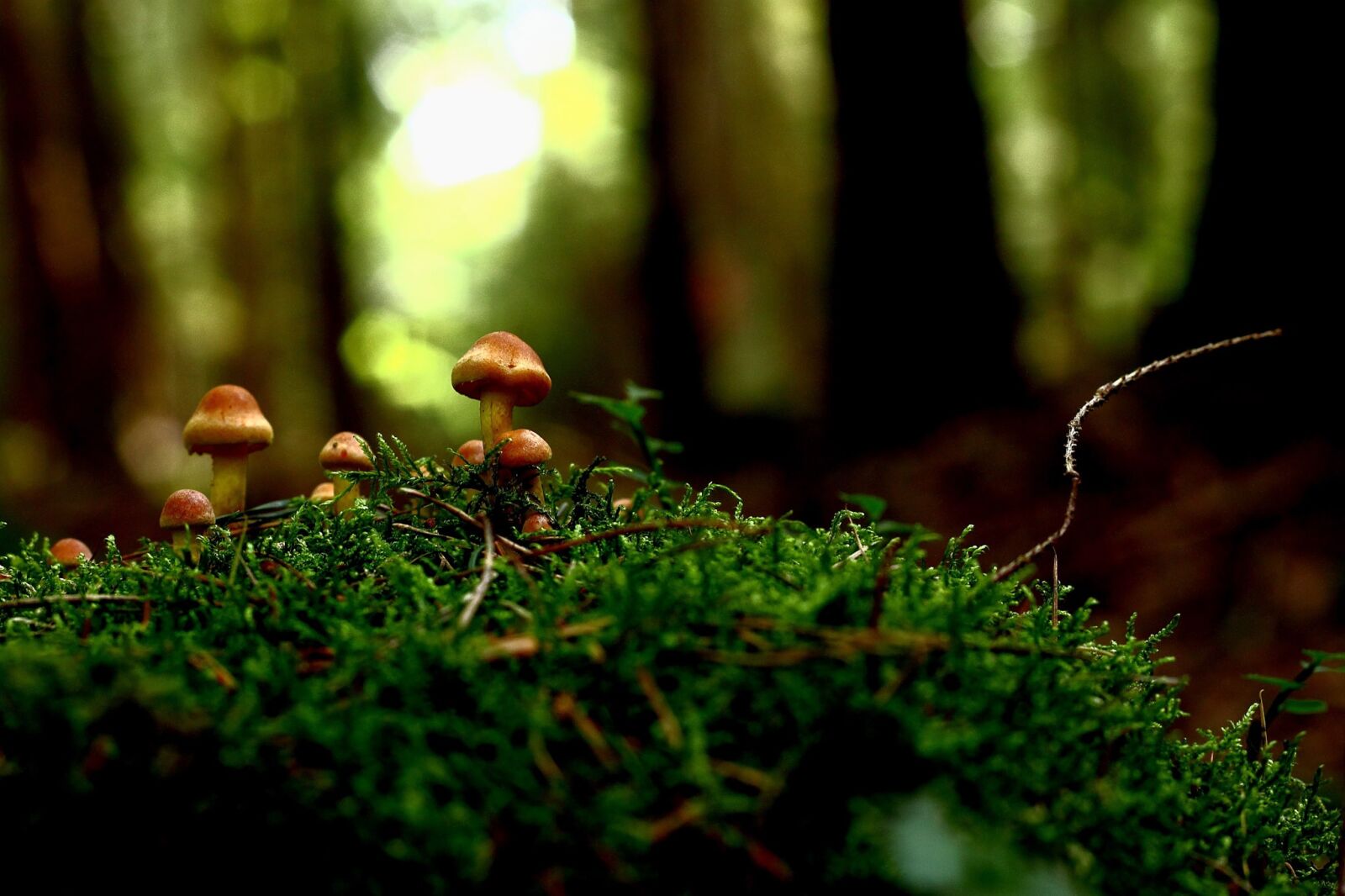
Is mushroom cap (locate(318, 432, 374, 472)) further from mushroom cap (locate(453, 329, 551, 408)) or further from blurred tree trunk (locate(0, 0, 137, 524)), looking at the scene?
blurred tree trunk (locate(0, 0, 137, 524))

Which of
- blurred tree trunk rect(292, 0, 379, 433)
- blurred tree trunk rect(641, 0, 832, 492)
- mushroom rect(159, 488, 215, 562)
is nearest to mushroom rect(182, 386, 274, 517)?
mushroom rect(159, 488, 215, 562)

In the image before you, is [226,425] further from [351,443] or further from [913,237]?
[913,237]

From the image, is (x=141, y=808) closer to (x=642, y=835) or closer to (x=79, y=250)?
(x=642, y=835)

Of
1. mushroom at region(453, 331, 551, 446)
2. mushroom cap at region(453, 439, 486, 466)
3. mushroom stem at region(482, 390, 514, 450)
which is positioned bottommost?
mushroom cap at region(453, 439, 486, 466)

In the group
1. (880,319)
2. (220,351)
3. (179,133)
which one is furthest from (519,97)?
(880,319)

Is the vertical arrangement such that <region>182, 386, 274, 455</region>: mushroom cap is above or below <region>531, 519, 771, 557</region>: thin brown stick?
above

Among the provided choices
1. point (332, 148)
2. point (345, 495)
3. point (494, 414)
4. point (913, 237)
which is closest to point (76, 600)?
point (345, 495)

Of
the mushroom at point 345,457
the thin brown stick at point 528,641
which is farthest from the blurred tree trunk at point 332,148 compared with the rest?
the thin brown stick at point 528,641
